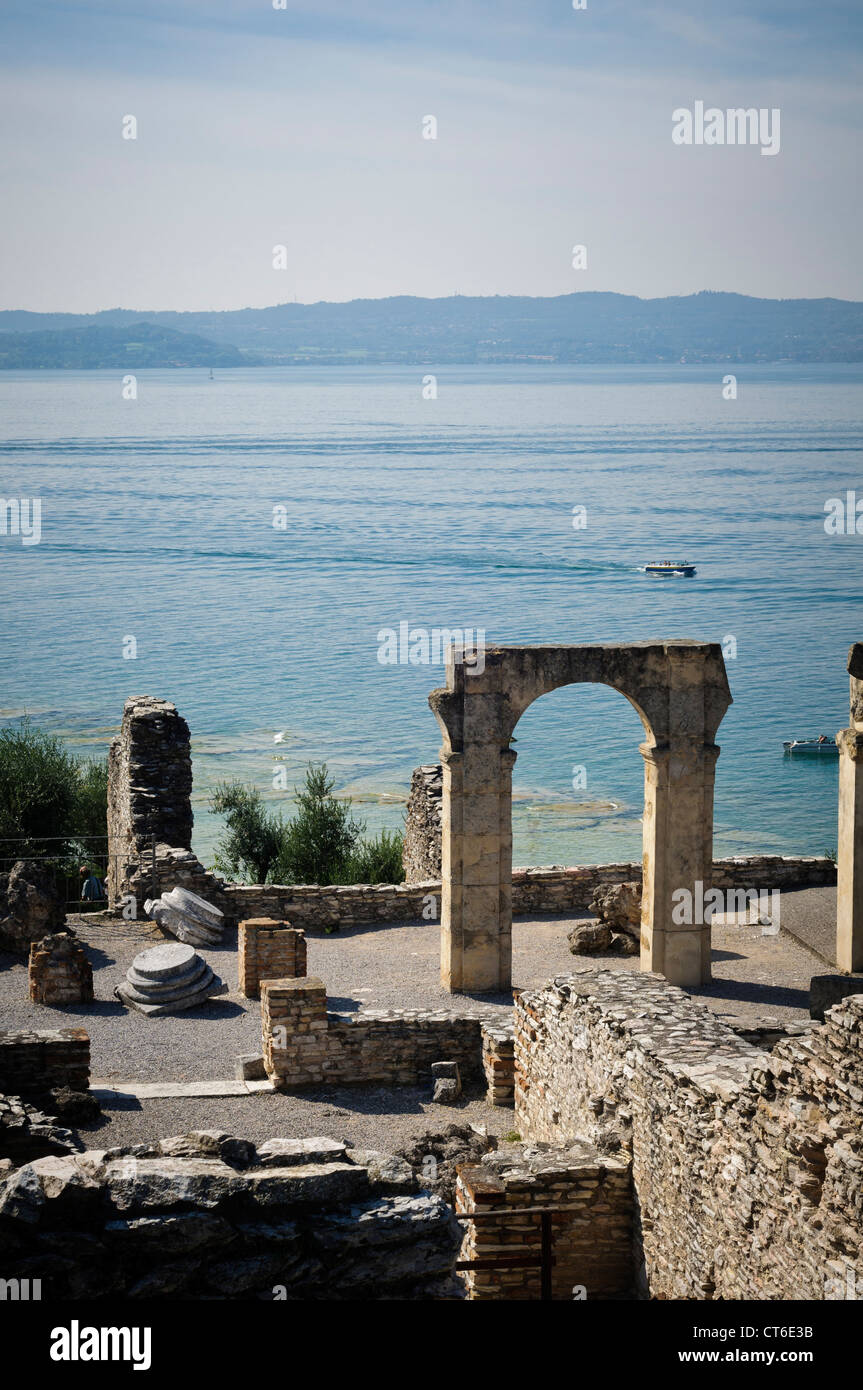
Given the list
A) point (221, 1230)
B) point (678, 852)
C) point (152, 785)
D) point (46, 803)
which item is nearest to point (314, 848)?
point (46, 803)

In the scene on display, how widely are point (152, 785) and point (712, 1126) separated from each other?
14.3 meters

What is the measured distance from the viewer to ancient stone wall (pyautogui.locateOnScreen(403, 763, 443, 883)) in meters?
Result: 22.2

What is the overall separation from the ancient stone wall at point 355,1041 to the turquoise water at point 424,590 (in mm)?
23544

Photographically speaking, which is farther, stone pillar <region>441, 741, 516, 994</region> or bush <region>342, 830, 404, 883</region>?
bush <region>342, 830, 404, 883</region>

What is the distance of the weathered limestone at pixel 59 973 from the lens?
16641 millimetres

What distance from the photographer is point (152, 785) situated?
2197cm

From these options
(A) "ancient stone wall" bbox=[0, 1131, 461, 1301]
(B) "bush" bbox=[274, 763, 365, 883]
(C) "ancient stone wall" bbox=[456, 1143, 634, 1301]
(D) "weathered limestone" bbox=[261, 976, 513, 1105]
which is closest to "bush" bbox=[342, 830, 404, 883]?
(B) "bush" bbox=[274, 763, 365, 883]

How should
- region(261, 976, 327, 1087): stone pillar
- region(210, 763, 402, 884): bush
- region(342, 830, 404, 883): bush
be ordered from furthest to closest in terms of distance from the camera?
region(210, 763, 402, 884): bush
region(342, 830, 404, 883): bush
region(261, 976, 327, 1087): stone pillar

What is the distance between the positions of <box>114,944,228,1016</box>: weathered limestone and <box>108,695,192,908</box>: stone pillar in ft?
13.7

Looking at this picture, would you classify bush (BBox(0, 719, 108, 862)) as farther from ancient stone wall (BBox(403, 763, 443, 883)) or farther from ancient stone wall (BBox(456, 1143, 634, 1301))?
ancient stone wall (BBox(456, 1143, 634, 1301))

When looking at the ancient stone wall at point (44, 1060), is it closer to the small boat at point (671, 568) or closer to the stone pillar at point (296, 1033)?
the stone pillar at point (296, 1033)
